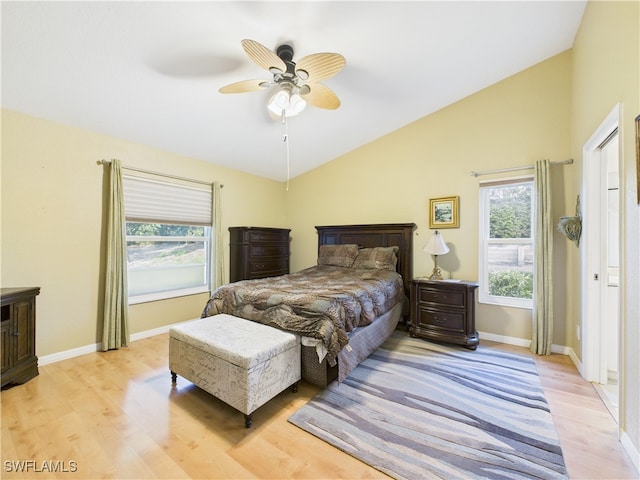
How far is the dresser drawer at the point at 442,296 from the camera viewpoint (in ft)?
10.0

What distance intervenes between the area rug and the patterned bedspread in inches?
16.4

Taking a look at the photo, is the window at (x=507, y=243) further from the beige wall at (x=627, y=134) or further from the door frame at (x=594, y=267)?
the beige wall at (x=627, y=134)

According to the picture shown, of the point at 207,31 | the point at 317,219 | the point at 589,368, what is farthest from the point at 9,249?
the point at 589,368

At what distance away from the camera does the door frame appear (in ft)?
7.52

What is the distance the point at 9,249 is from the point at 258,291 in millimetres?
2240

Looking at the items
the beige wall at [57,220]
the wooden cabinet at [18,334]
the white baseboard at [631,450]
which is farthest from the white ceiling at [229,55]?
the white baseboard at [631,450]

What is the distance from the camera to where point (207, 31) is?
2029 millimetres

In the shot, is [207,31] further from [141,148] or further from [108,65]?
[141,148]

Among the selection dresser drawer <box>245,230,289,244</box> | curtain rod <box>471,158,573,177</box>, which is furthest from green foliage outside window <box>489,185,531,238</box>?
dresser drawer <box>245,230,289,244</box>

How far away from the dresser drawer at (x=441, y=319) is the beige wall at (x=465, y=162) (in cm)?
58

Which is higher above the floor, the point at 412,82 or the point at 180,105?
the point at 412,82

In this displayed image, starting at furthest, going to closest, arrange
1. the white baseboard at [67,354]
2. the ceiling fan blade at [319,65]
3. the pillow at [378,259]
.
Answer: the pillow at [378,259], the white baseboard at [67,354], the ceiling fan blade at [319,65]

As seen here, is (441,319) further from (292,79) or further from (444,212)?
(292,79)

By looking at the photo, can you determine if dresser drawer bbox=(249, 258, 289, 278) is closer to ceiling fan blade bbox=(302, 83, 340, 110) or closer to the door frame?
ceiling fan blade bbox=(302, 83, 340, 110)
